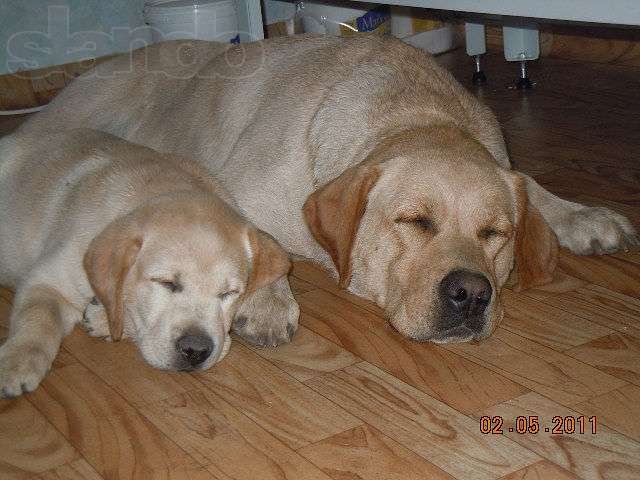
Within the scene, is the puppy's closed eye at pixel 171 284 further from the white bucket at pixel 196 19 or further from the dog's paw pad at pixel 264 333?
the white bucket at pixel 196 19

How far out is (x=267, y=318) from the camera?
101 inches

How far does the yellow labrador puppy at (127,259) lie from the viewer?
2.32 meters

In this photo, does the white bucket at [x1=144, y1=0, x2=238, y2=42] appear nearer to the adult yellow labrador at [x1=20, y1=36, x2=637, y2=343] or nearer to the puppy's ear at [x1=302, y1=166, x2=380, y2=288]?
→ the adult yellow labrador at [x1=20, y1=36, x2=637, y2=343]

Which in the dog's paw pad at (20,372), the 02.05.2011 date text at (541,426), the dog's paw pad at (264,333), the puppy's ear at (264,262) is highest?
the puppy's ear at (264,262)

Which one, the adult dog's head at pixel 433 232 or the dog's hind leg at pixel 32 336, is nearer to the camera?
the dog's hind leg at pixel 32 336

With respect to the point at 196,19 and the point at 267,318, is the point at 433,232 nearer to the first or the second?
the point at 267,318

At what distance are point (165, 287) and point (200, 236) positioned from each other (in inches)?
5.9

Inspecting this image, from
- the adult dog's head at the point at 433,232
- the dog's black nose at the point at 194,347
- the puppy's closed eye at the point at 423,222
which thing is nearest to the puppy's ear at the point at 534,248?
the adult dog's head at the point at 433,232

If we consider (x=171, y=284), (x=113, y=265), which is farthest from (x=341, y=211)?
(x=113, y=265)

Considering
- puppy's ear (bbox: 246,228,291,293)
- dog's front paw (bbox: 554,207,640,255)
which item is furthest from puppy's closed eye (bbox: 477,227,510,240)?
dog's front paw (bbox: 554,207,640,255)

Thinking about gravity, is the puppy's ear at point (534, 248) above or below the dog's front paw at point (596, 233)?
above

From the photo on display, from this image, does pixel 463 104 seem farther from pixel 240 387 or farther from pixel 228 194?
pixel 240 387

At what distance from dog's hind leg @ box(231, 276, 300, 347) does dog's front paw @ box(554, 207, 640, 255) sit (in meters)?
1.00

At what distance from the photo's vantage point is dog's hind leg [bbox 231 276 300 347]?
8.43 feet
